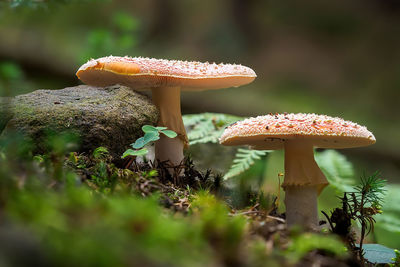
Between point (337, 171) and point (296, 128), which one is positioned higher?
point (296, 128)

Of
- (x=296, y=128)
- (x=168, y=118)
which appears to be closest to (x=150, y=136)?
(x=168, y=118)

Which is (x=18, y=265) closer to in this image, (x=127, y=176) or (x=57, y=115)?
(x=127, y=176)

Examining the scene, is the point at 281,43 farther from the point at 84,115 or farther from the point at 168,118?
the point at 84,115

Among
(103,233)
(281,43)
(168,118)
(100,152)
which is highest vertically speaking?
(281,43)

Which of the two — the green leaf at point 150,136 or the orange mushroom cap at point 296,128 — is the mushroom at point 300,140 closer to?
the orange mushroom cap at point 296,128

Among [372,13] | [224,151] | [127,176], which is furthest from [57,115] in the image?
[372,13]
